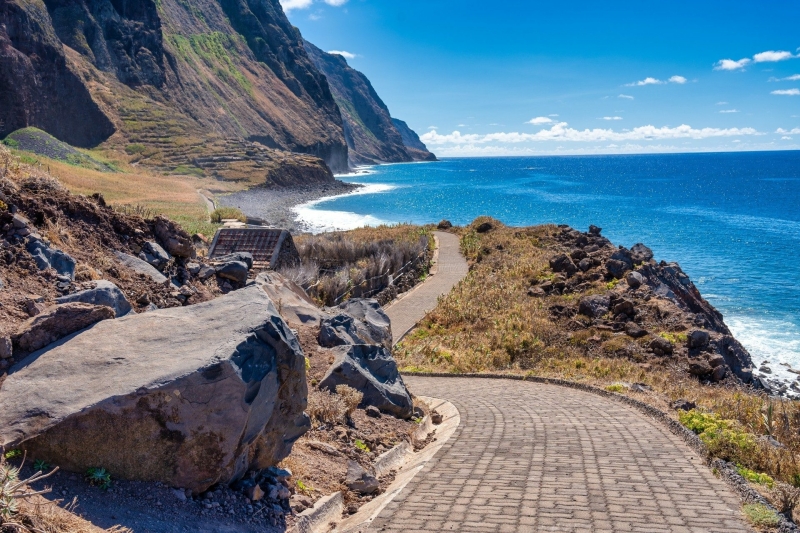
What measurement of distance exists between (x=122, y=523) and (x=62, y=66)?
216ft

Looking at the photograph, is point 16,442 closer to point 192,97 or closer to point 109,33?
point 109,33

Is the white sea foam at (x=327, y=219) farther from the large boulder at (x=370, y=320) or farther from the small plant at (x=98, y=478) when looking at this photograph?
the small plant at (x=98, y=478)

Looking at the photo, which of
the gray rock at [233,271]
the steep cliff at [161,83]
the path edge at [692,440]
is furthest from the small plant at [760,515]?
the steep cliff at [161,83]

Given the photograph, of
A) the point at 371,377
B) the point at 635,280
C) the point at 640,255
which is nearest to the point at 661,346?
the point at 635,280

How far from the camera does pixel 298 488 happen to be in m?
5.40

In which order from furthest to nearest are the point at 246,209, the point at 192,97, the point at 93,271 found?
the point at 192,97, the point at 246,209, the point at 93,271

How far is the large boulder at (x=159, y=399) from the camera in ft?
13.3

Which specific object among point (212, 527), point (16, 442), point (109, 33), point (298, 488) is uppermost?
point (109, 33)

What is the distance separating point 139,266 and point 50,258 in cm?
164

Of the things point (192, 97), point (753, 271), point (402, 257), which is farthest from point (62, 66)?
point (753, 271)

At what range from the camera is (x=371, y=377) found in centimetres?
822

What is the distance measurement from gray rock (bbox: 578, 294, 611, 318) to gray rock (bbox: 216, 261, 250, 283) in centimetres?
1094

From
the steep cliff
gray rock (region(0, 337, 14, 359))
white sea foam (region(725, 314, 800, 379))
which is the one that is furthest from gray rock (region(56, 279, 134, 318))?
the steep cliff

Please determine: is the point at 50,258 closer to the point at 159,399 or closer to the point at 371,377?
the point at 159,399
